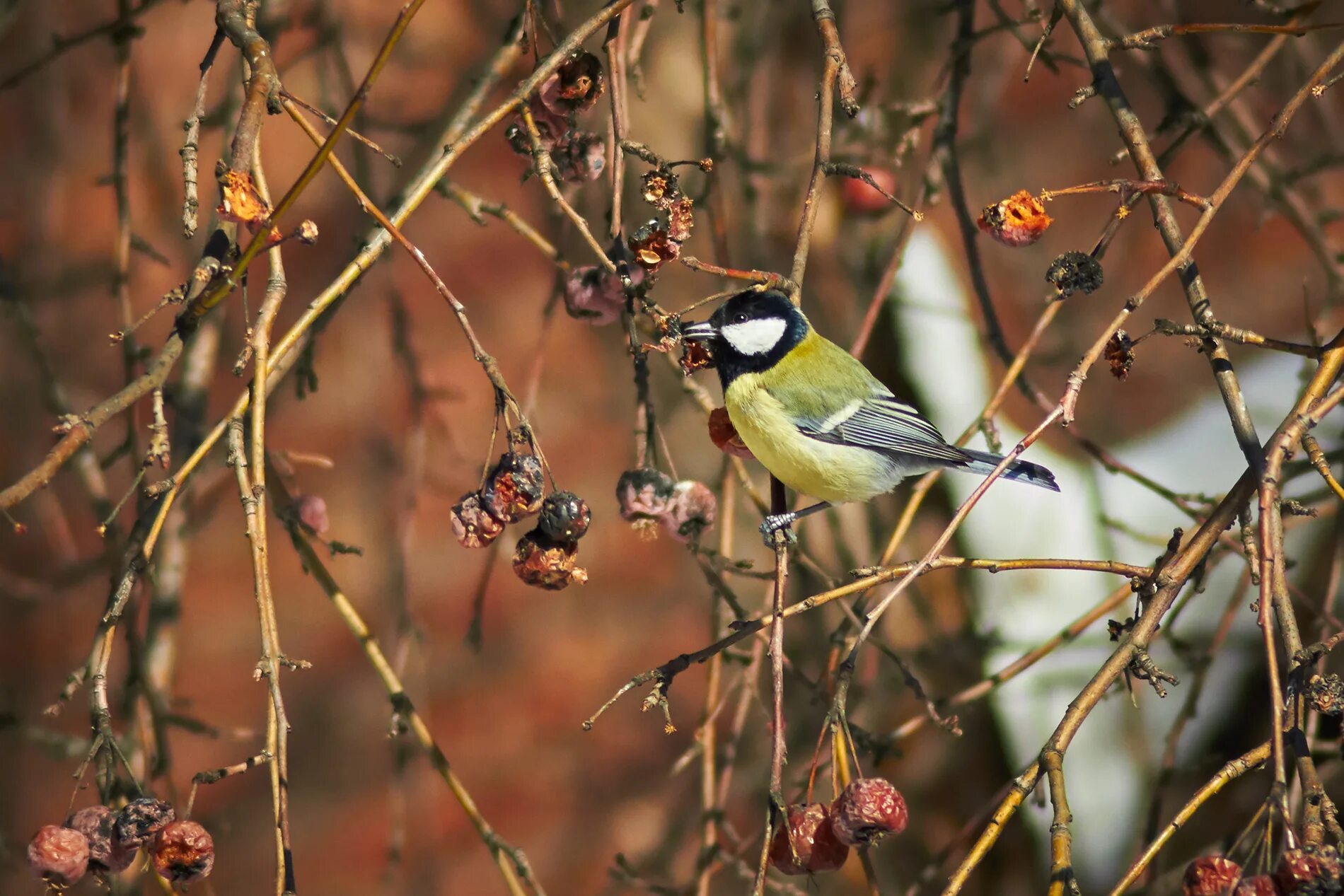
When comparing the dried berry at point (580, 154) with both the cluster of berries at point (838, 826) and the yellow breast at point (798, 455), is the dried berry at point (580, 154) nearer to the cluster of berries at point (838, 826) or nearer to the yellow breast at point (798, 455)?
the yellow breast at point (798, 455)

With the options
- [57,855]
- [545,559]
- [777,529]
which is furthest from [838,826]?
[57,855]

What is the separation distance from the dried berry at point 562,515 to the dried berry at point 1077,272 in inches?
26.6

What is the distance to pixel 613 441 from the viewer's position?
277 cm

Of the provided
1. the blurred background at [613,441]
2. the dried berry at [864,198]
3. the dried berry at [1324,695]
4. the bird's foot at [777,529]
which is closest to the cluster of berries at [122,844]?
the bird's foot at [777,529]

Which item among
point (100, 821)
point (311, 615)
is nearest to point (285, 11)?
point (311, 615)

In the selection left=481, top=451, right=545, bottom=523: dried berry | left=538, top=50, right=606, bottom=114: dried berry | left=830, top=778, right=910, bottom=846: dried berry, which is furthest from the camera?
left=538, top=50, right=606, bottom=114: dried berry

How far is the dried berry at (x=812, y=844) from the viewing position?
4.22ft

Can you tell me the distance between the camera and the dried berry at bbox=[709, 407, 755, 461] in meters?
1.76

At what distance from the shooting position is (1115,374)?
1.39m

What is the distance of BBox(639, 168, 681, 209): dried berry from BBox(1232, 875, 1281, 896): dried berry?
102cm

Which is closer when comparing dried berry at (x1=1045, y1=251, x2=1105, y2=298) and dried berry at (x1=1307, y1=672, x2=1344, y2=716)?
dried berry at (x1=1307, y1=672, x2=1344, y2=716)

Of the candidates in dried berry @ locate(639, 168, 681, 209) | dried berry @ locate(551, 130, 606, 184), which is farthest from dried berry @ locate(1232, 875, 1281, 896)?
dried berry @ locate(551, 130, 606, 184)

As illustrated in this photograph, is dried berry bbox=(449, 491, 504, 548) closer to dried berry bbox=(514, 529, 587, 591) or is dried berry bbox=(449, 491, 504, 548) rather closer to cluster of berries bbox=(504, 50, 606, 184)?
dried berry bbox=(514, 529, 587, 591)

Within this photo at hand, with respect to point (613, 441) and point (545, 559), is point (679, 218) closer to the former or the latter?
point (545, 559)
